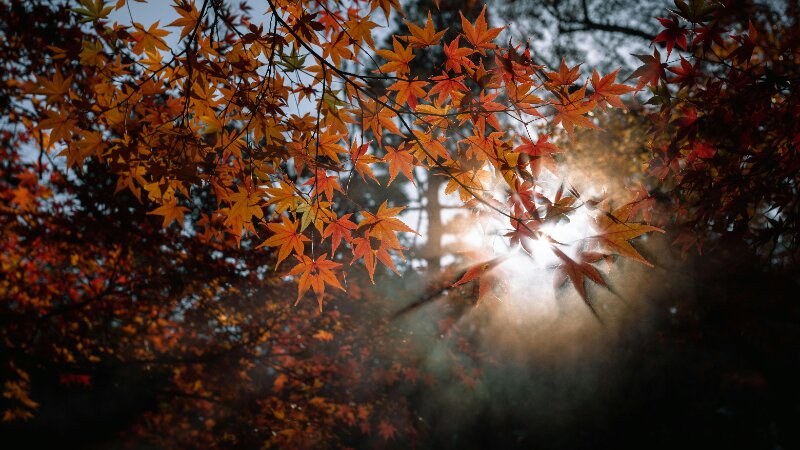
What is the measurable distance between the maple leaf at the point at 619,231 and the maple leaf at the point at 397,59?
95 cm

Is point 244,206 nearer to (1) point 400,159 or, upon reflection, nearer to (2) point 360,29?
(1) point 400,159

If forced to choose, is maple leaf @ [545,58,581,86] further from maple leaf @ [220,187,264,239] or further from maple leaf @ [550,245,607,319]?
maple leaf @ [220,187,264,239]

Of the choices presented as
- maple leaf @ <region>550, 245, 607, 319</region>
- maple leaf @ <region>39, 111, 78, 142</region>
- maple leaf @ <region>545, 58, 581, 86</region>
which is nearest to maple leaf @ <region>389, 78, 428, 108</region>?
maple leaf @ <region>545, 58, 581, 86</region>

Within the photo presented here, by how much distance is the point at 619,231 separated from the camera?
4.47 ft

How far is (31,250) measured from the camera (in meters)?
4.91

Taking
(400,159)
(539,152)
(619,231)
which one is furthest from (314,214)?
(619,231)

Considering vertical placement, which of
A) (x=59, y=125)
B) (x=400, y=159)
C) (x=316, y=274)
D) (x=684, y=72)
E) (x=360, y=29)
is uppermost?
(x=684, y=72)

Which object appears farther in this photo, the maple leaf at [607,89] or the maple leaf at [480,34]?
the maple leaf at [607,89]

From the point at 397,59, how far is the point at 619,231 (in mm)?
1044

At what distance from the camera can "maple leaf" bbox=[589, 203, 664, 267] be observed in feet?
4.35

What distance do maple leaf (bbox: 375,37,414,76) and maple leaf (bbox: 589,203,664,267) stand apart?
953 millimetres

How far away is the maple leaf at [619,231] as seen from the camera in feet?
4.35

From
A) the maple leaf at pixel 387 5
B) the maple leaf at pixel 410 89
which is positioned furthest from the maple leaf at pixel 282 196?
the maple leaf at pixel 387 5

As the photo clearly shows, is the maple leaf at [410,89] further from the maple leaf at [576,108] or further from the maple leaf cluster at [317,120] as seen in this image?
the maple leaf at [576,108]
